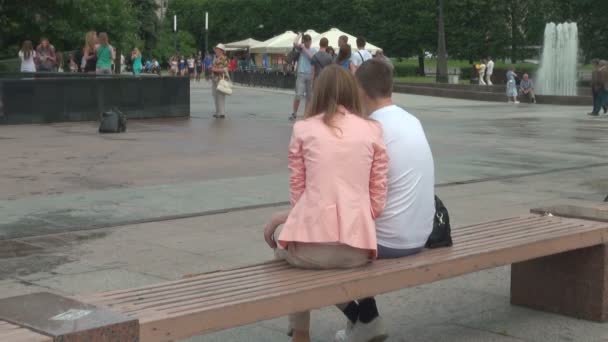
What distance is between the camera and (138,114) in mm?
20656

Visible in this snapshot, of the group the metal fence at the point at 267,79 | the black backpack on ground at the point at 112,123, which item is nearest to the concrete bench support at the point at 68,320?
the black backpack on ground at the point at 112,123

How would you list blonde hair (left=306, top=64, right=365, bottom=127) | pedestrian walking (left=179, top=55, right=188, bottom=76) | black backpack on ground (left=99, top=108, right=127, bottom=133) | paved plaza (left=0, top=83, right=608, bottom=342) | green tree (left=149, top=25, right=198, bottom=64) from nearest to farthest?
blonde hair (left=306, top=64, right=365, bottom=127) → paved plaza (left=0, top=83, right=608, bottom=342) → black backpack on ground (left=99, top=108, right=127, bottom=133) → pedestrian walking (left=179, top=55, right=188, bottom=76) → green tree (left=149, top=25, right=198, bottom=64)

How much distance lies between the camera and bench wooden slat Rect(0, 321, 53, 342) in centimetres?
347

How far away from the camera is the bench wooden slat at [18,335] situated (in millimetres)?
3475

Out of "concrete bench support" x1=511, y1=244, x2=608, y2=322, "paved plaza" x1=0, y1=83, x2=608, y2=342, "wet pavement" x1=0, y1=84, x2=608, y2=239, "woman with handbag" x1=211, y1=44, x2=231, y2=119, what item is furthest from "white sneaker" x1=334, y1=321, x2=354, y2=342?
"woman with handbag" x1=211, y1=44, x2=231, y2=119

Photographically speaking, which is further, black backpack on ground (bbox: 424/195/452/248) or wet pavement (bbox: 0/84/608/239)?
wet pavement (bbox: 0/84/608/239)

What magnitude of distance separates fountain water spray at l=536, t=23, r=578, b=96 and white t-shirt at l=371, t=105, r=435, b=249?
37.7 metres

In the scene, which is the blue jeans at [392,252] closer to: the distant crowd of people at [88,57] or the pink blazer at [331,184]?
the pink blazer at [331,184]

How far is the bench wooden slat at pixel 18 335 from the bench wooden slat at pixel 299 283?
1.46ft

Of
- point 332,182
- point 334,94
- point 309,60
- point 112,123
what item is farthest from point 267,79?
point 332,182

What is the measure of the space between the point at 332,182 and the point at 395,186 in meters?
0.50

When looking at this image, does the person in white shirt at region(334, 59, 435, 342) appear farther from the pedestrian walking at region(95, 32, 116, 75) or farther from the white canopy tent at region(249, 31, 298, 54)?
the white canopy tent at region(249, 31, 298, 54)

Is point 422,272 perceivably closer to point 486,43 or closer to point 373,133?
point 373,133

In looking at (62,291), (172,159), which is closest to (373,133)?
(62,291)
